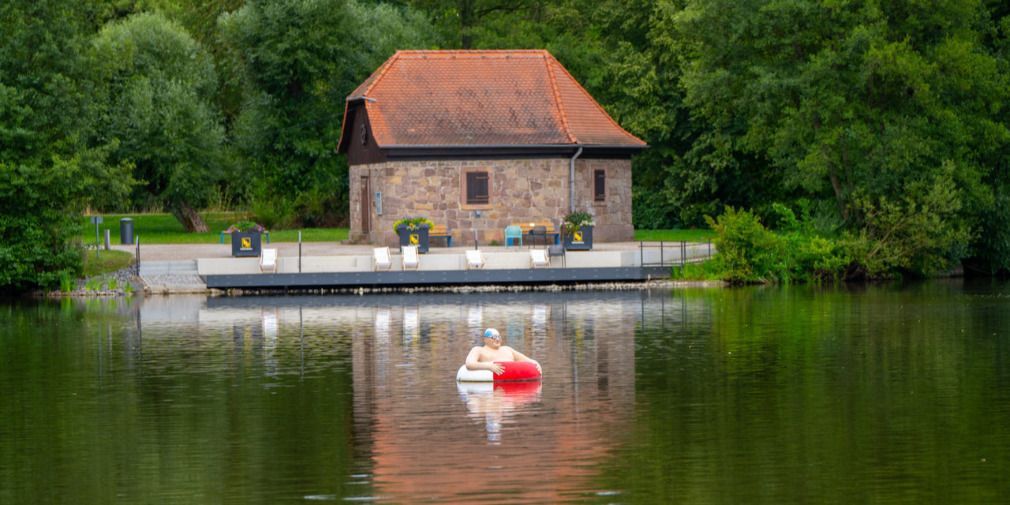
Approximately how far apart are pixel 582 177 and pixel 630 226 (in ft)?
10.1

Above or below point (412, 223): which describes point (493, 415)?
below

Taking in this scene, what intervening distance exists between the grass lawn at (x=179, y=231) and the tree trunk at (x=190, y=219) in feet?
1.20

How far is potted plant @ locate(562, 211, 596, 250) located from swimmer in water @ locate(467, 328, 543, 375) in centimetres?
2597

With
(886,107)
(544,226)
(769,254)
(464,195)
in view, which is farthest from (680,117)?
(769,254)

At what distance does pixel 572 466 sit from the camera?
61.6 feet

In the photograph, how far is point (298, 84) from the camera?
222ft

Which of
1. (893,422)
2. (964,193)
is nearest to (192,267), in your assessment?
(964,193)

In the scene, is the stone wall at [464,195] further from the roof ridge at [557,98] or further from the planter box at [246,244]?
the planter box at [246,244]

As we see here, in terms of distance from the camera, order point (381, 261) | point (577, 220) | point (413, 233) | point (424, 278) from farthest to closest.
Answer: point (577, 220)
point (413, 233)
point (381, 261)
point (424, 278)

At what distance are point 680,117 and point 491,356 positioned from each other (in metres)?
40.9

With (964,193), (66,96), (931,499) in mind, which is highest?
(66,96)

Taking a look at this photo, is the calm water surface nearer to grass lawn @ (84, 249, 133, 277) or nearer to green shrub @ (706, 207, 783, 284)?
grass lawn @ (84, 249, 133, 277)

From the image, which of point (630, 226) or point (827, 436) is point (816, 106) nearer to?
point (630, 226)

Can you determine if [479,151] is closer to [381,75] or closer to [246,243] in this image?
[381,75]
